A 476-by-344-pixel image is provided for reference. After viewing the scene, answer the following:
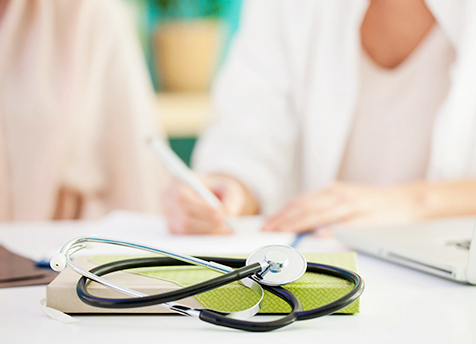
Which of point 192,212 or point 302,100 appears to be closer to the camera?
point 192,212

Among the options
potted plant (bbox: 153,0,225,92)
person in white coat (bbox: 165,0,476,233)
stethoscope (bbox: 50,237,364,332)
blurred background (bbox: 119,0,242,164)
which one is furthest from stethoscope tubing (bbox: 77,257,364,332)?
potted plant (bbox: 153,0,225,92)

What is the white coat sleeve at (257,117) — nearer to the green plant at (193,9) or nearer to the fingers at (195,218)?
the fingers at (195,218)

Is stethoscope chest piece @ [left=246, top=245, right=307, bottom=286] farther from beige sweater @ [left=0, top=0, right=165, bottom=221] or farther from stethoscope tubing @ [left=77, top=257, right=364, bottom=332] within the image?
beige sweater @ [left=0, top=0, right=165, bottom=221]

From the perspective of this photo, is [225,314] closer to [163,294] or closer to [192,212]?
[163,294]

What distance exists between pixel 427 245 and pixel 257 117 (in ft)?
1.67

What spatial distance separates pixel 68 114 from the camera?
2.84 feet

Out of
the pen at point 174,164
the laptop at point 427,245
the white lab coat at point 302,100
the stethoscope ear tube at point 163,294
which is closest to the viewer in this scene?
the stethoscope ear tube at point 163,294

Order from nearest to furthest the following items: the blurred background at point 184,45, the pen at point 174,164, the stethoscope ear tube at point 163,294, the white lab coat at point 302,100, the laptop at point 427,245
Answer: the stethoscope ear tube at point 163,294 → the laptop at point 427,245 → the pen at point 174,164 → the white lab coat at point 302,100 → the blurred background at point 184,45

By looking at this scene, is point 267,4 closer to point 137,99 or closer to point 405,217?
point 137,99

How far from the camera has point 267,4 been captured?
960 millimetres

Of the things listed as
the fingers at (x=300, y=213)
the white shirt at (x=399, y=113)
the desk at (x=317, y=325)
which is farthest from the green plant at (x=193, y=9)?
the desk at (x=317, y=325)

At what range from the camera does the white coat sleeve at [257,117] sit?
0.83m

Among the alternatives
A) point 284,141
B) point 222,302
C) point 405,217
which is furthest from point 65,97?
point 222,302

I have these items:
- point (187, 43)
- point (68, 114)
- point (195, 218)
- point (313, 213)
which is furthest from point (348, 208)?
point (187, 43)
